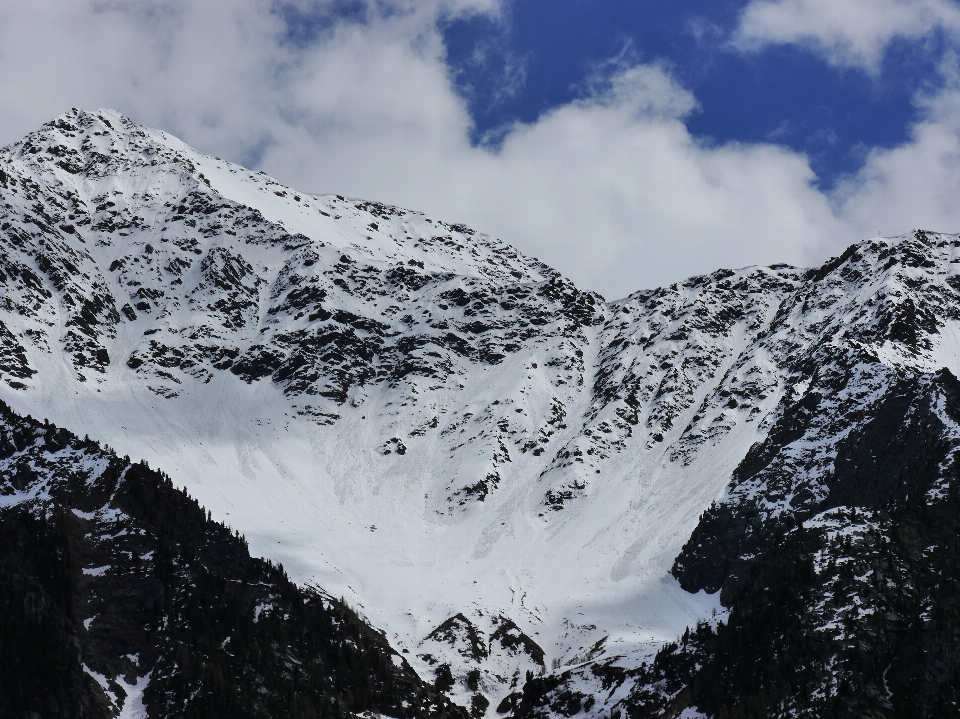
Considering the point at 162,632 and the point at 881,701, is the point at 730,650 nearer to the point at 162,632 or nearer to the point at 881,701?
the point at 881,701

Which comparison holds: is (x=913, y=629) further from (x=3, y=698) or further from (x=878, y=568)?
(x=3, y=698)

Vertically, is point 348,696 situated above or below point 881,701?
above

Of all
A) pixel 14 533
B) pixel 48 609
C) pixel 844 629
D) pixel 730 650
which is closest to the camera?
pixel 844 629

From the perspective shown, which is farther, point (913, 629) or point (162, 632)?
point (162, 632)

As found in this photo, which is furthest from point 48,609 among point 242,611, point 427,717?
point 427,717

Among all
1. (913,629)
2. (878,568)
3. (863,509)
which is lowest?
(913,629)

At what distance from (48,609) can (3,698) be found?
1943cm

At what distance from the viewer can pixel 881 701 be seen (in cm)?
14288

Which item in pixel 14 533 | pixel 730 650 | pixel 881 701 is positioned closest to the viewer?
pixel 881 701

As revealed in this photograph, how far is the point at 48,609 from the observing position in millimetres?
181125

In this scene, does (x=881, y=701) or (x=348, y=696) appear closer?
(x=881, y=701)

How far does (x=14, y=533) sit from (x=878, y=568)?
396 ft

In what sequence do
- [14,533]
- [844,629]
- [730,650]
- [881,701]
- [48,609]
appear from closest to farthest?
[881,701] < [844,629] < [730,650] < [48,609] < [14,533]

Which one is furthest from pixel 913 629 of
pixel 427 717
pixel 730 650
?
pixel 427 717
